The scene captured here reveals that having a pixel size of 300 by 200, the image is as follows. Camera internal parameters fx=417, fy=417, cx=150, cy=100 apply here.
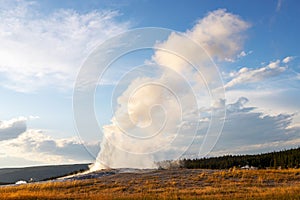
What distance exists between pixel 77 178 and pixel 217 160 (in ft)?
301

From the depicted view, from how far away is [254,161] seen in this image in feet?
414

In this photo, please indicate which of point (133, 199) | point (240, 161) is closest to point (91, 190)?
point (133, 199)

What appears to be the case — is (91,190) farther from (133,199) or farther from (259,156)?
(259,156)

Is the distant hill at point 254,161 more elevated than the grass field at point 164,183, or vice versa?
the distant hill at point 254,161

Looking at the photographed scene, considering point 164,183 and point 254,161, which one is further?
point 254,161

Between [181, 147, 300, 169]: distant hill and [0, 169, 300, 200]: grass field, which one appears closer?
[0, 169, 300, 200]: grass field

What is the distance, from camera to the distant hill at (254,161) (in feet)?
380

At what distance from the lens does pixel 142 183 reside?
5134 cm

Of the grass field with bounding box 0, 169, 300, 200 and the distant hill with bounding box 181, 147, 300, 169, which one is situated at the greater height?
the distant hill with bounding box 181, 147, 300, 169

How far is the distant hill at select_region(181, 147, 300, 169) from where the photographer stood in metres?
116

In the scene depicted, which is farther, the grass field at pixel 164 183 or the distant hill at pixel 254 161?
the distant hill at pixel 254 161

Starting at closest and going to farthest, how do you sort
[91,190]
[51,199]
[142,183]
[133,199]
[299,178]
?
[133,199] < [51,199] < [91,190] < [142,183] < [299,178]

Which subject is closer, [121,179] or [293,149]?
[121,179]

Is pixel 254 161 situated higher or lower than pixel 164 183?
higher
